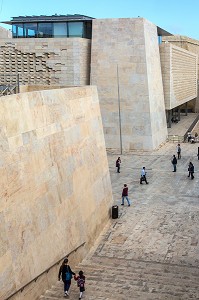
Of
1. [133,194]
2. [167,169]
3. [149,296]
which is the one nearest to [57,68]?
[167,169]

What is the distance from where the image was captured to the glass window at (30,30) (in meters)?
30.6

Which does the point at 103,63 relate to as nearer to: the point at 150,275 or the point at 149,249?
the point at 149,249

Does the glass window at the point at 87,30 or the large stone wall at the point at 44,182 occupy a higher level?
the glass window at the point at 87,30

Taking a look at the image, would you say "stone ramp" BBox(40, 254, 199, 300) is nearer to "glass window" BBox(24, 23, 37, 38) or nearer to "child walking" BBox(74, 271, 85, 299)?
"child walking" BBox(74, 271, 85, 299)

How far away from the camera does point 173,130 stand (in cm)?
4066

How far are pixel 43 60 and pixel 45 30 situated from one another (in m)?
2.57

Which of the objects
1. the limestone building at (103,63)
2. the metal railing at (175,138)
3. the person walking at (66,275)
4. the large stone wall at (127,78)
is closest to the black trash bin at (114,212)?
the person walking at (66,275)

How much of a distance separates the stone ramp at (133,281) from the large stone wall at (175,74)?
80.0 ft

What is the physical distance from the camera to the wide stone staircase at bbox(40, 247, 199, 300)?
1018 centimetres

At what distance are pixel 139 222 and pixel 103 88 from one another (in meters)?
16.5

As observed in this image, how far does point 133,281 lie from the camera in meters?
11.0

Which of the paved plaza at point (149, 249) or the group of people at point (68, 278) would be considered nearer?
the group of people at point (68, 278)

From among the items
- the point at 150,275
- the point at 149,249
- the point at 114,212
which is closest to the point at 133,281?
the point at 150,275

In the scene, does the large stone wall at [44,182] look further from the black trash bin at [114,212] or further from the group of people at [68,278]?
the black trash bin at [114,212]
